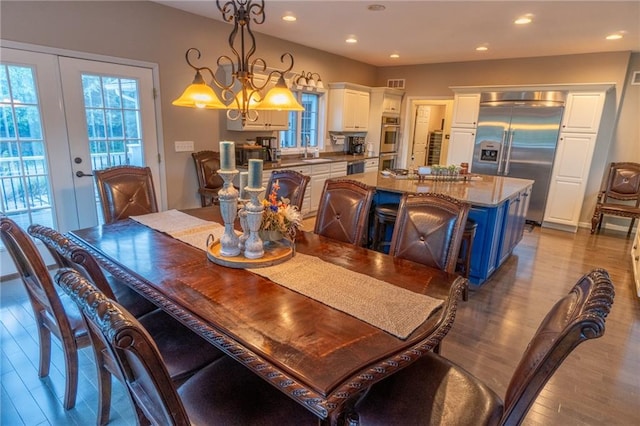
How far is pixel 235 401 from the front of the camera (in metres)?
1.26

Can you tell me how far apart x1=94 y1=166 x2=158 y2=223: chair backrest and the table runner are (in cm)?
108

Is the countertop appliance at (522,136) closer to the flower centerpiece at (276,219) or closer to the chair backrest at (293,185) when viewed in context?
the chair backrest at (293,185)

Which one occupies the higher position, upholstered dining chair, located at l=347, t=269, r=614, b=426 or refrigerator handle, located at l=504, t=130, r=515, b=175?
refrigerator handle, located at l=504, t=130, r=515, b=175

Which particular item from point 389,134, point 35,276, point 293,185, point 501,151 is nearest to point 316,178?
point 389,134

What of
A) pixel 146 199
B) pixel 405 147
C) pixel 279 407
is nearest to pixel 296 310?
pixel 279 407

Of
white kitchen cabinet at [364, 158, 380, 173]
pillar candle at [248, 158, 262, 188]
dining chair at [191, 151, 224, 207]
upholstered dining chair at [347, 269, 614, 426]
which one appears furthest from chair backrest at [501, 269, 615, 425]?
white kitchen cabinet at [364, 158, 380, 173]

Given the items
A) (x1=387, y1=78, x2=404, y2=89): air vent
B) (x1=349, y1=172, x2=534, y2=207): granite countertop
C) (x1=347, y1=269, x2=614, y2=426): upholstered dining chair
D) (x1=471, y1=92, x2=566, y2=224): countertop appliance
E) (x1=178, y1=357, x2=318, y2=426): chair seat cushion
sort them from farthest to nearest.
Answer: (x1=387, y1=78, x2=404, y2=89): air vent, (x1=471, y1=92, x2=566, y2=224): countertop appliance, (x1=349, y1=172, x2=534, y2=207): granite countertop, (x1=178, y1=357, x2=318, y2=426): chair seat cushion, (x1=347, y1=269, x2=614, y2=426): upholstered dining chair

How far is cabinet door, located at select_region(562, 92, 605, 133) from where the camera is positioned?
502cm

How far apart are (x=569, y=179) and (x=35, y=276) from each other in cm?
633

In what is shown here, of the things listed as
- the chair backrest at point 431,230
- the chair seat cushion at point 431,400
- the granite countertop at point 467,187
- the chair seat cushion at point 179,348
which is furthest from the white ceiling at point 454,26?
the chair seat cushion at point 431,400

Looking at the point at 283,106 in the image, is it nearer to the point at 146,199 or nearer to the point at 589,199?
the point at 146,199

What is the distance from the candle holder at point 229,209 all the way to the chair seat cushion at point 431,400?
0.95 metres

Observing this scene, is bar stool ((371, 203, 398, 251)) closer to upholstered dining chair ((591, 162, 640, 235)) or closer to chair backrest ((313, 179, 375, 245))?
chair backrest ((313, 179, 375, 245))

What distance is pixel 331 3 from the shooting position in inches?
140
